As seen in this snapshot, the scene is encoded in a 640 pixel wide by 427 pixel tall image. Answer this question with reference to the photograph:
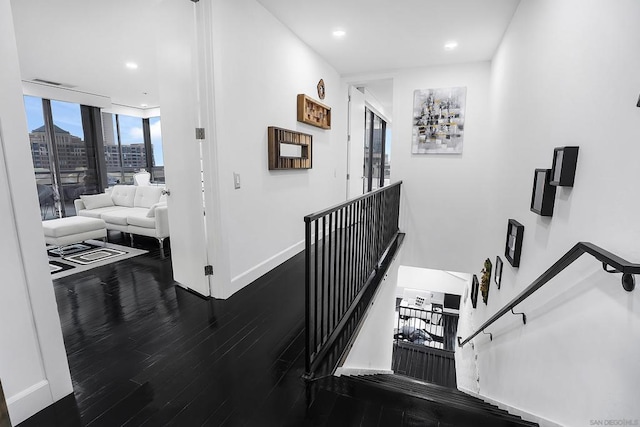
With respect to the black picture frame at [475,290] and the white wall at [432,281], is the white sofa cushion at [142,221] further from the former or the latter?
the white wall at [432,281]

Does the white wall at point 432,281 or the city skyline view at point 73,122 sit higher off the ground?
the city skyline view at point 73,122

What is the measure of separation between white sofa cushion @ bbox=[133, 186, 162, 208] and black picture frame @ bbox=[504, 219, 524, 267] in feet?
16.8

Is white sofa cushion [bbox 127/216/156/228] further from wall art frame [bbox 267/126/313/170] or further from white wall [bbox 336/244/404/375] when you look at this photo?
white wall [bbox 336/244/404/375]

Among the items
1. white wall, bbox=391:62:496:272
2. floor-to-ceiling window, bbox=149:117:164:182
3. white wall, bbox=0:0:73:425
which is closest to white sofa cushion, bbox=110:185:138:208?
floor-to-ceiling window, bbox=149:117:164:182

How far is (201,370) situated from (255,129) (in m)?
2.16

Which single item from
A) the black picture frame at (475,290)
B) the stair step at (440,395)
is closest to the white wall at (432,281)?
the black picture frame at (475,290)

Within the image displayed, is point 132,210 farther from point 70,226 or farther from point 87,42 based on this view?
point 87,42

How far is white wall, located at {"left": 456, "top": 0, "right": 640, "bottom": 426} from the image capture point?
1.08m

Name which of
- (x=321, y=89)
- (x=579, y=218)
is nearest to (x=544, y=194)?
(x=579, y=218)

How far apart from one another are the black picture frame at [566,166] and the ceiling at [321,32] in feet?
6.87

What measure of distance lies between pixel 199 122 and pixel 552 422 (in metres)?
3.00

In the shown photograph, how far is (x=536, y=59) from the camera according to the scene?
224cm

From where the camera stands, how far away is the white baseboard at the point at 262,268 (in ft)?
9.37

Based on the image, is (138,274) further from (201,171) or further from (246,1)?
(246,1)
